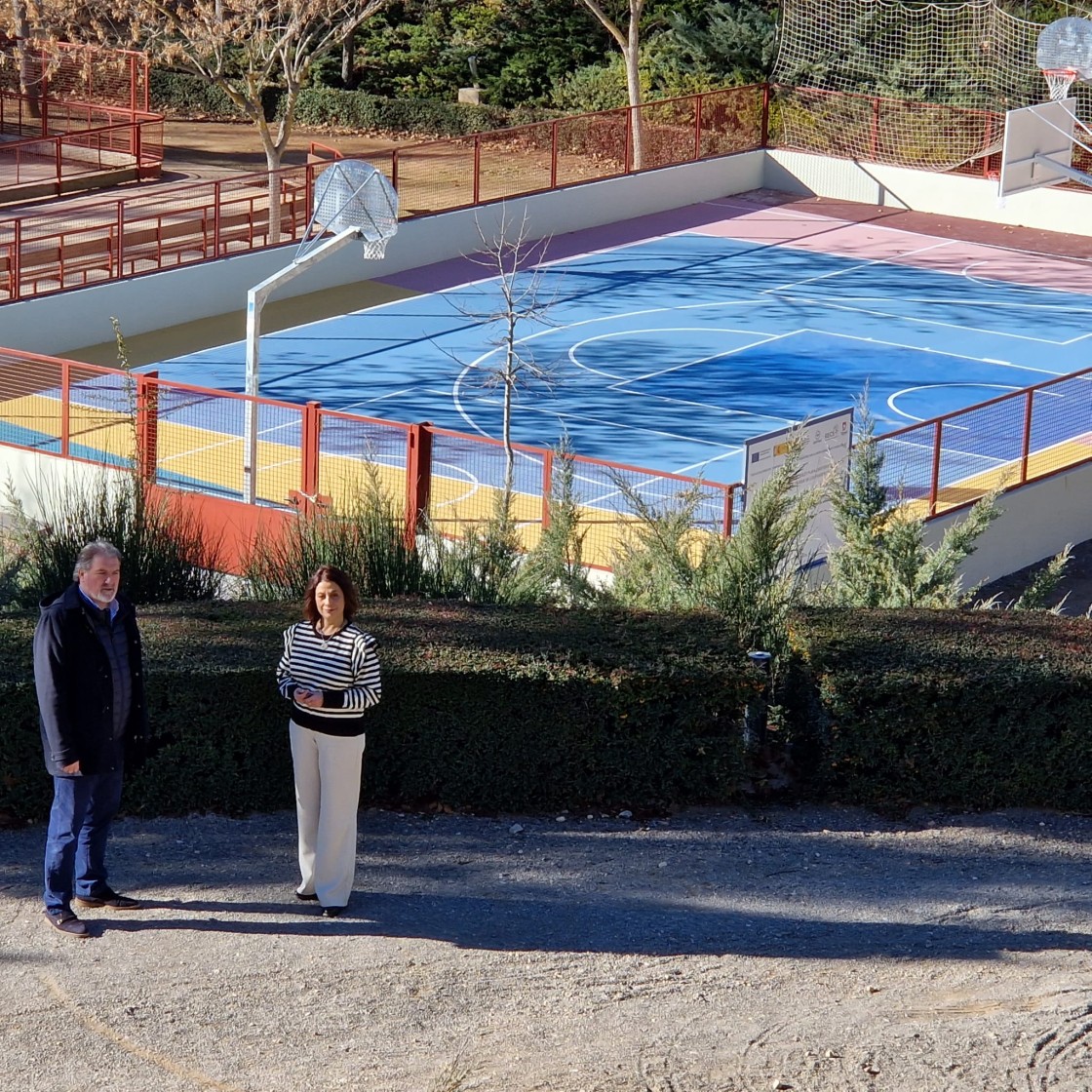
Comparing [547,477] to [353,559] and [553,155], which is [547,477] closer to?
[353,559]

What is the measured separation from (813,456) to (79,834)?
9.60 m

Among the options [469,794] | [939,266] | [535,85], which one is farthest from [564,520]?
[535,85]

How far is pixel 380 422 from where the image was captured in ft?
50.1

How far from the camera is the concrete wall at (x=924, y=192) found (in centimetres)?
3120

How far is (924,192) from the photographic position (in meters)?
32.6

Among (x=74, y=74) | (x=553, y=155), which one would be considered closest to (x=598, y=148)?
(x=553, y=155)

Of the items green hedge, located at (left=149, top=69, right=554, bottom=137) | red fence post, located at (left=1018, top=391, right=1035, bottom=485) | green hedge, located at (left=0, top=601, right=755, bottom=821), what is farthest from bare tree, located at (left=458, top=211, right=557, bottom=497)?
green hedge, located at (left=149, top=69, right=554, bottom=137)

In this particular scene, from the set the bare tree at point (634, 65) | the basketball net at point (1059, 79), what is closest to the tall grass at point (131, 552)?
the basketball net at point (1059, 79)

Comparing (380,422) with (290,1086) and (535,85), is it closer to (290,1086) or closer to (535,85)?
(290,1086)

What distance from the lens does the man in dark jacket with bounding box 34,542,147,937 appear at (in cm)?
673

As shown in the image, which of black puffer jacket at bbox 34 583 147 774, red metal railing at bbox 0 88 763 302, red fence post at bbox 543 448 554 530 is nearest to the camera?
black puffer jacket at bbox 34 583 147 774

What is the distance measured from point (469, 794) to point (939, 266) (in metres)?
22.7

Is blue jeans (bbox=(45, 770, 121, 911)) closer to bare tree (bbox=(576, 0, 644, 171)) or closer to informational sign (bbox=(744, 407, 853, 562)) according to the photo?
informational sign (bbox=(744, 407, 853, 562))

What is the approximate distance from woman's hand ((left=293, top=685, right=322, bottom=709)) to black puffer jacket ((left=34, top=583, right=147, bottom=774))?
73cm
